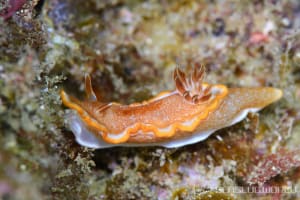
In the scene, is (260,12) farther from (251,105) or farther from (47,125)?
(47,125)

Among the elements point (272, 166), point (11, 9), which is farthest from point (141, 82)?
point (11, 9)

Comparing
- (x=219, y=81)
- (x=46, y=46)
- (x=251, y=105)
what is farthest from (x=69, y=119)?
(x=219, y=81)

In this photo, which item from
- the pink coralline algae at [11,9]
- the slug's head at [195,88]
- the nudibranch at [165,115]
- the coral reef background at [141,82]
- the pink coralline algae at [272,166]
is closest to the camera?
the coral reef background at [141,82]

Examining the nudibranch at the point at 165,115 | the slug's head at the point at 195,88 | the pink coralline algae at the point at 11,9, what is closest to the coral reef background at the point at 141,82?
the pink coralline algae at the point at 11,9

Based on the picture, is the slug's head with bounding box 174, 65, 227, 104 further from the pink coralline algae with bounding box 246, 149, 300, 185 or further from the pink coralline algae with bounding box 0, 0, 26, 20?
the pink coralline algae with bounding box 0, 0, 26, 20

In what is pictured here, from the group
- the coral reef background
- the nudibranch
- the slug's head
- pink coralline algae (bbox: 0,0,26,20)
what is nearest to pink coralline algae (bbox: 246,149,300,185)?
the coral reef background

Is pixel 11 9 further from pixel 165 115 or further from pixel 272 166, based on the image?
pixel 272 166

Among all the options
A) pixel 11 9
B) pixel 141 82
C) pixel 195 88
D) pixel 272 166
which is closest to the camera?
pixel 11 9

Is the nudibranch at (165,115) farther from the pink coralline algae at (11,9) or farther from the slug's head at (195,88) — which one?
the pink coralline algae at (11,9)
